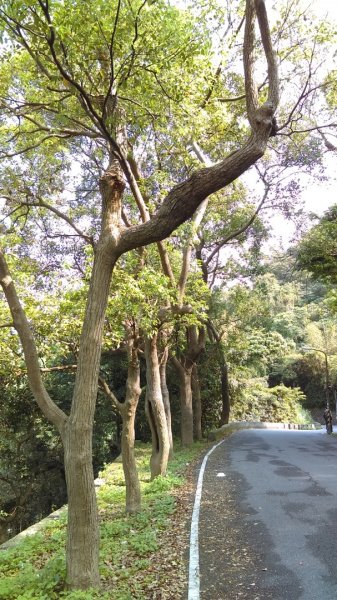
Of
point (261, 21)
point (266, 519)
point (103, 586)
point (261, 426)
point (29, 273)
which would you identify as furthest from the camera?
point (261, 426)

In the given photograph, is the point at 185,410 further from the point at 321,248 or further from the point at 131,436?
the point at 131,436

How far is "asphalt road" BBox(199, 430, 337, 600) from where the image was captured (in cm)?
556

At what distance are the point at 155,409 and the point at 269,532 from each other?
5.21m

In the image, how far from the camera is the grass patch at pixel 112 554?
5504 millimetres

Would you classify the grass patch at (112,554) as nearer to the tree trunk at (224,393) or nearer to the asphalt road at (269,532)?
the asphalt road at (269,532)

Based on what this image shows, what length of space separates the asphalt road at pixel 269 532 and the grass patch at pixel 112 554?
2.30ft

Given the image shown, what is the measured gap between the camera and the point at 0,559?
7.24 metres

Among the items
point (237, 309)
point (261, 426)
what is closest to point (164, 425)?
point (237, 309)

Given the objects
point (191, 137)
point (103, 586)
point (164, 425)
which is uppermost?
point (191, 137)

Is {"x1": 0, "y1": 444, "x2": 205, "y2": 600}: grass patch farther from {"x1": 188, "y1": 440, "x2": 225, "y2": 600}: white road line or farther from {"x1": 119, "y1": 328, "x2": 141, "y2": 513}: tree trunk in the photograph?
{"x1": 188, "y1": 440, "x2": 225, "y2": 600}: white road line

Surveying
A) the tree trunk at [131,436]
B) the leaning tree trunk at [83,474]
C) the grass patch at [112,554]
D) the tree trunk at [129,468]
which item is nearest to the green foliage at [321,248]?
the grass patch at [112,554]

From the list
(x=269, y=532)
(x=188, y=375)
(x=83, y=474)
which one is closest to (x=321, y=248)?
(x=188, y=375)

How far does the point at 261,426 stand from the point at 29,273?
Result: 28.5 meters

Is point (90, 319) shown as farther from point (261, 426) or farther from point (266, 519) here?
point (261, 426)
